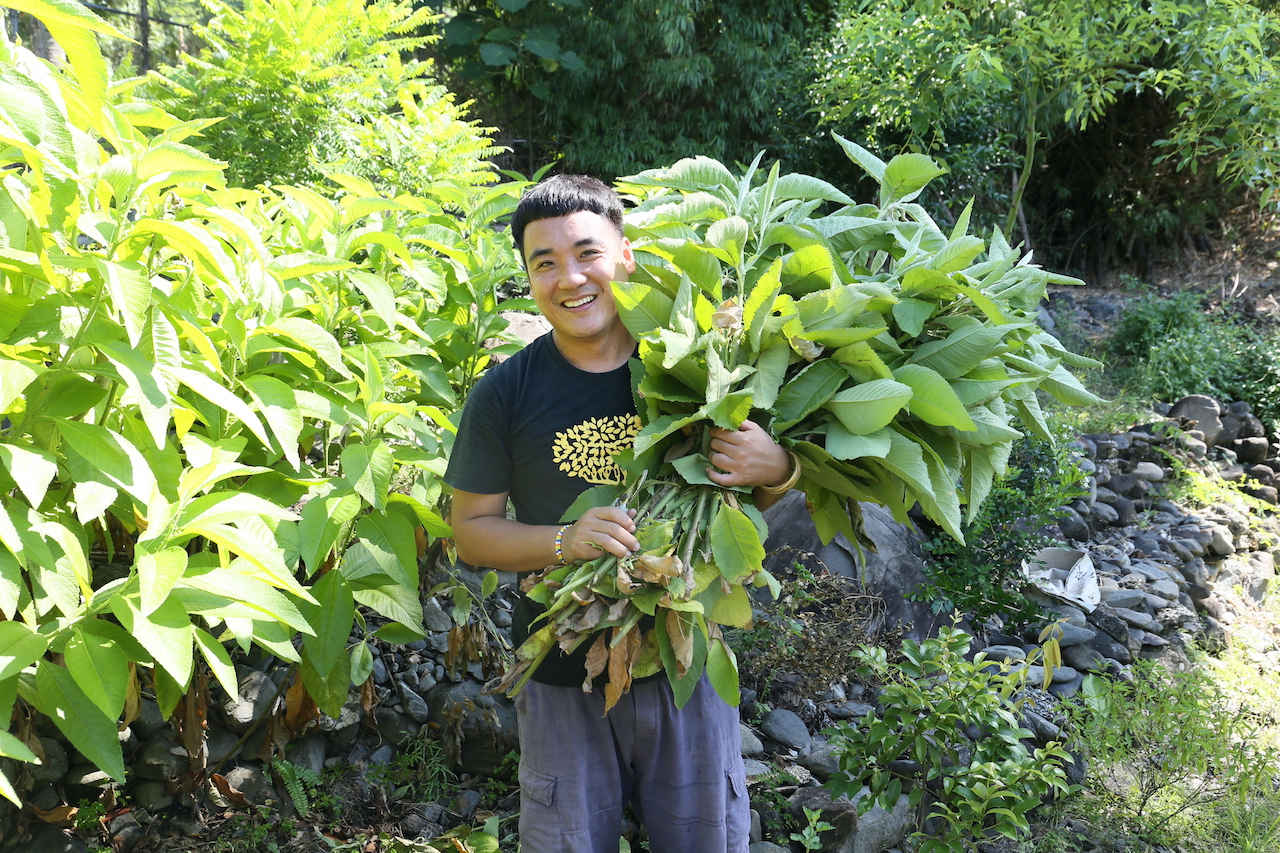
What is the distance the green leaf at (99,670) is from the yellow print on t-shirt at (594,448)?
84 centimetres

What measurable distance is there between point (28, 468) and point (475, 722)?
1.63m

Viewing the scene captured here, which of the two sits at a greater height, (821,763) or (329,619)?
(329,619)

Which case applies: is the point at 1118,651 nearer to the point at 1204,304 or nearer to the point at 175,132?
the point at 175,132

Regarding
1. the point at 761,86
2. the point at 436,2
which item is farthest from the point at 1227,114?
the point at 436,2

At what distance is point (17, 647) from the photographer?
131 centimetres

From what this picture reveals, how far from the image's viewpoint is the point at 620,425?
1.85 meters

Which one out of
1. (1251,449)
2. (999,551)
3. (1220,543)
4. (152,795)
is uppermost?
(152,795)

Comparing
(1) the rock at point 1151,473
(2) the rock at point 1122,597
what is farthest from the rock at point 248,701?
(1) the rock at point 1151,473

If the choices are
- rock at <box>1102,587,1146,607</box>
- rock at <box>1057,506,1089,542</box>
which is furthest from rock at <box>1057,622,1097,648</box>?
rock at <box>1057,506,1089,542</box>

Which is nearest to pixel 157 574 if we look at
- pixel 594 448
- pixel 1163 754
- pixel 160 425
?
pixel 160 425

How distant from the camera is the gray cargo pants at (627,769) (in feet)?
5.92

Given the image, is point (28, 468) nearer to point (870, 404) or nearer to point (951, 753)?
point (870, 404)

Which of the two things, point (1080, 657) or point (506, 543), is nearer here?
point (506, 543)

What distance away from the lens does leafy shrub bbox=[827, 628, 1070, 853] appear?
2342 mm
